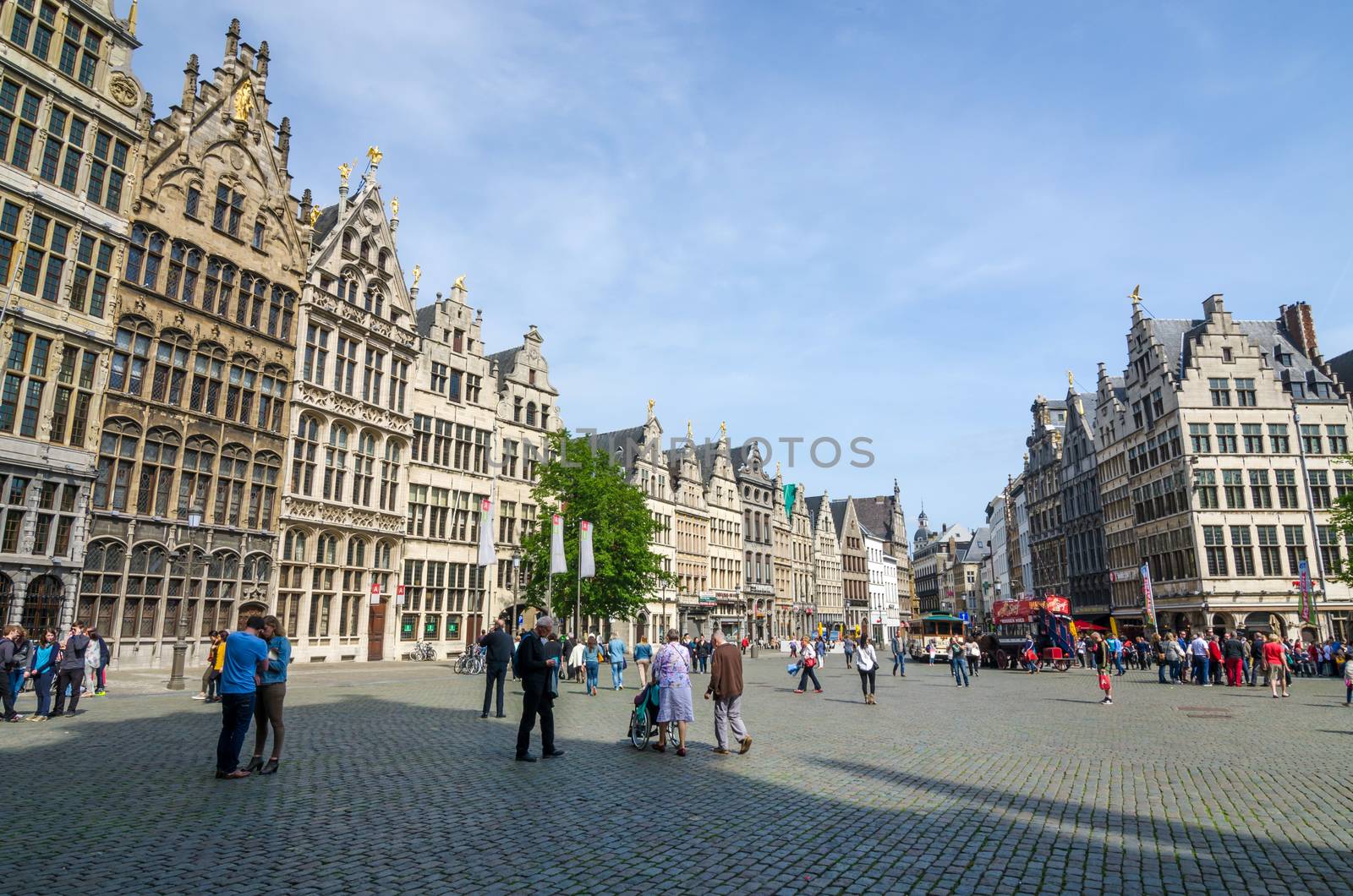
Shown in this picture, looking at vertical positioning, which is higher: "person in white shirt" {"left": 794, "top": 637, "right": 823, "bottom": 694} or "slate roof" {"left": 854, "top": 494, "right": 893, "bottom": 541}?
"slate roof" {"left": 854, "top": 494, "right": 893, "bottom": 541}

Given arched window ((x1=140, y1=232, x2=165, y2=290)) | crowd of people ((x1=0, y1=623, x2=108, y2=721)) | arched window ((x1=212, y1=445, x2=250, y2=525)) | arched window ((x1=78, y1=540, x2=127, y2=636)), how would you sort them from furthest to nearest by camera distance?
arched window ((x1=212, y1=445, x2=250, y2=525)) < arched window ((x1=140, y1=232, x2=165, y2=290)) < arched window ((x1=78, y1=540, x2=127, y2=636)) < crowd of people ((x1=0, y1=623, x2=108, y2=721))

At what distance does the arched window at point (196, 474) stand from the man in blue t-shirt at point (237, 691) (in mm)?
24321

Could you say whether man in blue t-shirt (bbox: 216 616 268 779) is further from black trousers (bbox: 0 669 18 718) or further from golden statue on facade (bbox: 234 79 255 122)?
golden statue on facade (bbox: 234 79 255 122)

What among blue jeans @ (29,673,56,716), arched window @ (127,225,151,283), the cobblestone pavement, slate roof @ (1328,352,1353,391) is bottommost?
the cobblestone pavement

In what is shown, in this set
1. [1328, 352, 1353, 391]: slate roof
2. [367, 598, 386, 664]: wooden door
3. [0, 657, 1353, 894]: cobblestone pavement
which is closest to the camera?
[0, 657, 1353, 894]: cobblestone pavement

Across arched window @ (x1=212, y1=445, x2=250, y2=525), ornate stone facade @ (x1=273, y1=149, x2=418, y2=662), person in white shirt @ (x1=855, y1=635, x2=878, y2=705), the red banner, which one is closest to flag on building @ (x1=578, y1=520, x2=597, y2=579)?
ornate stone facade @ (x1=273, y1=149, x2=418, y2=662)

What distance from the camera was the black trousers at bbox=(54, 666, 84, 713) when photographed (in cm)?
1620

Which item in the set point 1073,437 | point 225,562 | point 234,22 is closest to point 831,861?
point 225,562

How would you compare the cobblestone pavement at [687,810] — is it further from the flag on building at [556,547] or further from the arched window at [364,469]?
the arched window at [364,469]

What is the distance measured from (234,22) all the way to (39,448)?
21.7 meters

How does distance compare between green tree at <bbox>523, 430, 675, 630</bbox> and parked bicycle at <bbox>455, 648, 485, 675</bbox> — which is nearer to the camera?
parked bicycle at <bbox>455, 648, 485, 675</bbox>

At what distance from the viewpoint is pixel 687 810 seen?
8.80 metres

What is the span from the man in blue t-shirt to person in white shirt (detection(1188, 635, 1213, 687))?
100 ft

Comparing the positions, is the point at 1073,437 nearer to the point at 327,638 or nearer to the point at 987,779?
the point at 327,638
